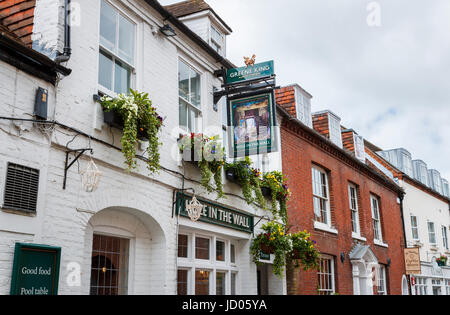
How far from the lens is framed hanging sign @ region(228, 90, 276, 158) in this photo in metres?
9.32

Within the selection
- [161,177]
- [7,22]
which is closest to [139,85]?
[161,177]

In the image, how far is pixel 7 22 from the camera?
7.03 m

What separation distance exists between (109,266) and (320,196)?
8575 mm

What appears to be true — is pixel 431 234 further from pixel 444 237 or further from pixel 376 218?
pixel 376 218

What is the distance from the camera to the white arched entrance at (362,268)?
1556 centimetres

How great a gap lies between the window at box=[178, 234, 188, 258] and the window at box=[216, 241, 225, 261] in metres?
1.17

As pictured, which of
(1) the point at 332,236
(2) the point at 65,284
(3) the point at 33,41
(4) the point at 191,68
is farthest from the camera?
(1) the point at 332,236

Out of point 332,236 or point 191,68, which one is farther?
point 332,236

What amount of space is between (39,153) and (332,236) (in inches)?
420

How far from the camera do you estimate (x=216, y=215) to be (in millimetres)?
9750

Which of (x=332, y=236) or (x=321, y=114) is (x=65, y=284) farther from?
(x=321, y=114)

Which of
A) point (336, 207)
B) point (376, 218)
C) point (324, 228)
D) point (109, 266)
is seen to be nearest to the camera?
point (109, 266)

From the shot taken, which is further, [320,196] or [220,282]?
[320,196]

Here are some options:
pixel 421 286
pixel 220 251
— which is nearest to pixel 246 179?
pixel 220 251
